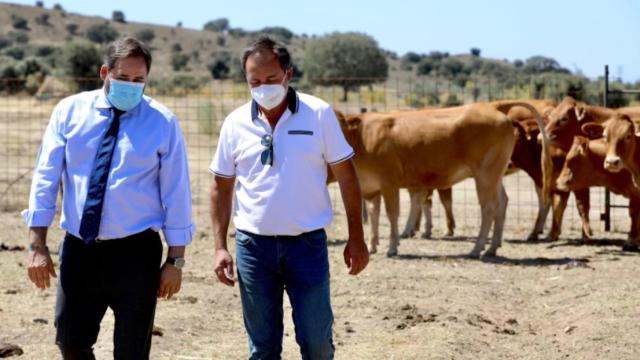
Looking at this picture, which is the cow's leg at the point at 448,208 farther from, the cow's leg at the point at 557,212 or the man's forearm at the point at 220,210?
the man's forearm at the point at 220,210

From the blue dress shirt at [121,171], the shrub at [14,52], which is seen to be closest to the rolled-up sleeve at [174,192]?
the blue dress shirt at [121,171]

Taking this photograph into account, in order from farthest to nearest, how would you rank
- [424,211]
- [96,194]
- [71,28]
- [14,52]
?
[71,28], [14,52], [424,211], [96,194]

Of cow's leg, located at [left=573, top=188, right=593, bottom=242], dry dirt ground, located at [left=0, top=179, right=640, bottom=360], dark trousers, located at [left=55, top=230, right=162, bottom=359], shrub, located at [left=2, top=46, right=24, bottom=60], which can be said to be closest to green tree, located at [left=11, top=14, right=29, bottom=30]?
shrub, located at [left=2, top=46, right=24, bottom=60]

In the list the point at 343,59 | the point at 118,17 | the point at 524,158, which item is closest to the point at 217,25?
the point at 118,17

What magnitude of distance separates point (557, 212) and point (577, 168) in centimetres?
80

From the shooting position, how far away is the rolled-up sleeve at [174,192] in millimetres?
5805

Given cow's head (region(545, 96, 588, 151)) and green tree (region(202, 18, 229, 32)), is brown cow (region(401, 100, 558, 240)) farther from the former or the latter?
green tree (region(202, 18, 229, 32))

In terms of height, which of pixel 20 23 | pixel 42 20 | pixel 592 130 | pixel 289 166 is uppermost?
pixel 42 20

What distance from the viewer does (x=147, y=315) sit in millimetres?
5855

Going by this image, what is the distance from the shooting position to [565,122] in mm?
15672

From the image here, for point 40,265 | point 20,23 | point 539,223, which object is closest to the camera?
point 40,265

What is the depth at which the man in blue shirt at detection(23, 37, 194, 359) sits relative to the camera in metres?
5.69

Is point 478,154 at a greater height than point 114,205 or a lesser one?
lesser

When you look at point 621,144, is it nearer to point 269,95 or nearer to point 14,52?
point 269,95
